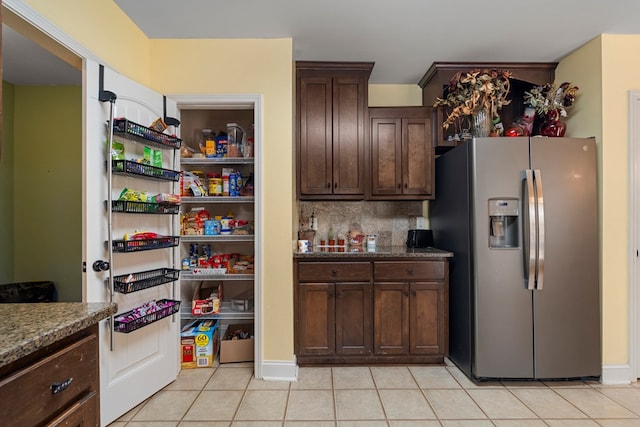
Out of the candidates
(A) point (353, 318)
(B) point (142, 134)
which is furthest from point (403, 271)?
(B) point (142, 134)

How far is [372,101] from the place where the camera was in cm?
331

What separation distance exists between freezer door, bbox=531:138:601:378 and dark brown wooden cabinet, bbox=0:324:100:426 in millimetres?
2652

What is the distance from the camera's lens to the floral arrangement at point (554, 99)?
8.42 feet

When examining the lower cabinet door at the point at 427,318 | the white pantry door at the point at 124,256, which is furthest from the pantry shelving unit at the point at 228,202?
the lower cabinet door at the point at 427,318

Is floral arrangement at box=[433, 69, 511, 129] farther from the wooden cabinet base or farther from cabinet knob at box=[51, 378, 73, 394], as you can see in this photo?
cabinet knob at box=[51, 378, 73, 394]

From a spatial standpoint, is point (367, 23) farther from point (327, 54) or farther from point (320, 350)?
point (320, 350)

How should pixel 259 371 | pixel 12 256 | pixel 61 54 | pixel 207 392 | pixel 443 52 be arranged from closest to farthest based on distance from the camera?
pixel 61 54 → pixel 207 392 → pixel 259 371 → pixel 443 52 → pixel 12 256

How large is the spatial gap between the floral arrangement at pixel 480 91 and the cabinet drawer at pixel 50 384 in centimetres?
281

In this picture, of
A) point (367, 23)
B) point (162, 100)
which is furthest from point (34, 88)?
point (367, 23)

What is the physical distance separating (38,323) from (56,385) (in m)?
0.18

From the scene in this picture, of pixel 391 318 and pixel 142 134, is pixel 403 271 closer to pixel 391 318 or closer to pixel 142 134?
pixel 391 318

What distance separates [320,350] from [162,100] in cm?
230

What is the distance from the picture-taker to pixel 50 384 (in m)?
0.88

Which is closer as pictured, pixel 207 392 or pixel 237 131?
pixel 207 392
